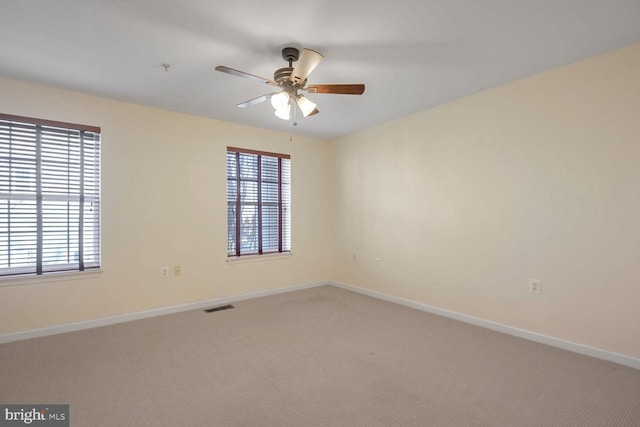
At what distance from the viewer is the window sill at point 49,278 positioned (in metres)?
2.83

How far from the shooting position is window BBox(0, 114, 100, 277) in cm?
285

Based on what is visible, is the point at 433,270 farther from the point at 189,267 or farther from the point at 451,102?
the point at 189,267

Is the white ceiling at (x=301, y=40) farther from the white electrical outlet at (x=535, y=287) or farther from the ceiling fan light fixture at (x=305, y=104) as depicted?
the white electrical outlet at (x=535, y=287)

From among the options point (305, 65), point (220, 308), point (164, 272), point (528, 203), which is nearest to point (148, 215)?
point (164, 272)

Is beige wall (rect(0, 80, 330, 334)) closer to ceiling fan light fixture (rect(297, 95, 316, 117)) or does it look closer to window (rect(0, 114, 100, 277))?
window (rect(0, 114, 100, 277))

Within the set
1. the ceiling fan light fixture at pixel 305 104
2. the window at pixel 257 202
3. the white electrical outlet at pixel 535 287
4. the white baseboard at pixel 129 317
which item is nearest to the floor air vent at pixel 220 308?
the white baseboard at pixel 129 317

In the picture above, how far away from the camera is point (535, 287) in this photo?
2.83 metres

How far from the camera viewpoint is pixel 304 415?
181 centimetres

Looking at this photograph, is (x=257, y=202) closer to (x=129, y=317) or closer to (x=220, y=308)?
(x=220, y=308)

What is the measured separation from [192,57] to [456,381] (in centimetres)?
315

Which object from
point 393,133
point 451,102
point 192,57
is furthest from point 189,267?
point 451,102

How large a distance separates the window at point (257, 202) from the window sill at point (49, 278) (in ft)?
4.98

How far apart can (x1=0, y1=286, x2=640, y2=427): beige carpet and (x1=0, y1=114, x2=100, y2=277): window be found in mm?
788

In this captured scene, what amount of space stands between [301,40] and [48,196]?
289 centimetres
